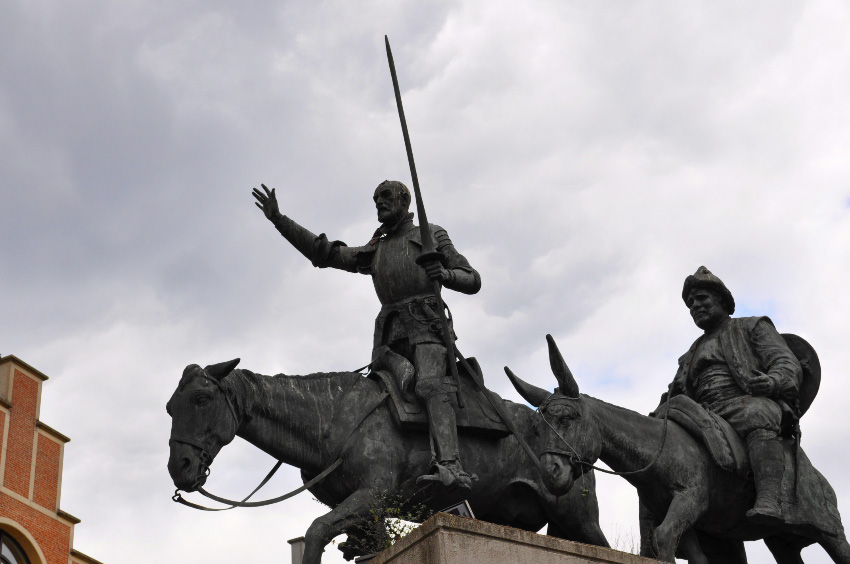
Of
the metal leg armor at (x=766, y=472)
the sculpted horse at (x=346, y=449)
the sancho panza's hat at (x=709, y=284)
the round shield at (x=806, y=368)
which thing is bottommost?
the metal leg armor at (x=766, y=472)

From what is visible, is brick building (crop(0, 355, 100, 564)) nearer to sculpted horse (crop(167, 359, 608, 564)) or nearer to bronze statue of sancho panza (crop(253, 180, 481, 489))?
bronze statue of sancho panza (crop(253, 180, 481, 489))

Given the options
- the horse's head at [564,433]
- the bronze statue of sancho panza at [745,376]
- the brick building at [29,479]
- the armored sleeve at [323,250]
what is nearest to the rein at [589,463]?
the horse's head at [564,433]

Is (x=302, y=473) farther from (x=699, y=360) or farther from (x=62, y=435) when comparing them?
(x=62, y=435)

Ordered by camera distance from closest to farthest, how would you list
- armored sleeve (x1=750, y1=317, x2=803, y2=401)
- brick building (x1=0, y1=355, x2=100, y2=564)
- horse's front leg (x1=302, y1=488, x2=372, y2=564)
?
horse's front leg (x1=302, y1=488, x2=372, y2=564) < armored sleeve (x1=750, y1=317, x2=803, y2=401) < brick building (x1=0, y1=355, x2=100, y2=564)

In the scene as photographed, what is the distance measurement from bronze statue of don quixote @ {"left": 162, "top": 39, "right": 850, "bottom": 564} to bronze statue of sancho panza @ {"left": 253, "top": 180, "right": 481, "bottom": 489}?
2 centimetres

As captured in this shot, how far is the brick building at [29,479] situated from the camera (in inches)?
945

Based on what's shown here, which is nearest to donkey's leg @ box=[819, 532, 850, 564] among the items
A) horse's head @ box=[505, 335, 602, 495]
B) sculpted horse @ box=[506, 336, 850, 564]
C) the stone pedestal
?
sculpted horse @ box=[506, 336, 850, 564]

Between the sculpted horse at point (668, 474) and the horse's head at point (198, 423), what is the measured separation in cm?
270

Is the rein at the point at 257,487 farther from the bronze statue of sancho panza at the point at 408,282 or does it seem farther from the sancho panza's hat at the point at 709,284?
the sancho panza's hat at the point at 709,284

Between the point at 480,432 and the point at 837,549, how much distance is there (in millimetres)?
3486

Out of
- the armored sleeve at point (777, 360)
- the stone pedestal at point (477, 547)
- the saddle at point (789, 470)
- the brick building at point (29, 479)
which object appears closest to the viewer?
the stone pedestal at point (477, 547)

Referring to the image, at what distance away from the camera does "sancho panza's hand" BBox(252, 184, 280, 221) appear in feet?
45.8

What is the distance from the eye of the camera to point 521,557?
10148 mm

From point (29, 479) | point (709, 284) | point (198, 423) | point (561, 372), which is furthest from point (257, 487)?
point (29, 479)
